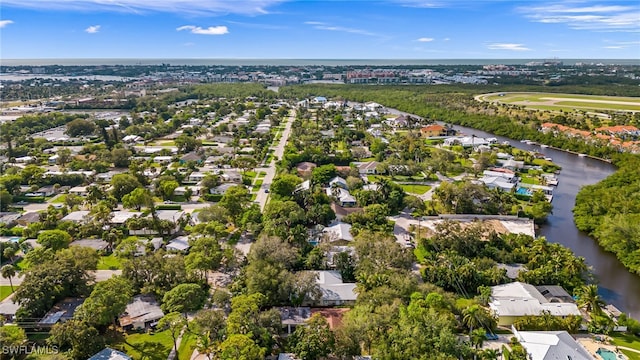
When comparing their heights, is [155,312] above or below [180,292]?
below

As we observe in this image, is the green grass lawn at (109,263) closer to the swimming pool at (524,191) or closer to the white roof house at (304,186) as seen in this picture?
the white roof house at (304,186)

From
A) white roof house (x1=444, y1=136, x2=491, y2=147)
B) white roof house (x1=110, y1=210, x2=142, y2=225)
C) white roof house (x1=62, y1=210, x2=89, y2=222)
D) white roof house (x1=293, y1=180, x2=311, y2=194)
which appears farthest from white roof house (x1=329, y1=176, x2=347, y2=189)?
white roof house (x1=444, y1=136, x2=491, y2=147)

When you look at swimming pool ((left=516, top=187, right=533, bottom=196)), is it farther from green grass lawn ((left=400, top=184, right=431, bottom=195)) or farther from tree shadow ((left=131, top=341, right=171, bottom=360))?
tree shadow ((left=131, top=341, right=171, bottom=360))

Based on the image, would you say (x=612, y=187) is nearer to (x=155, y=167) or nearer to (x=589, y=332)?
(x=589, y=332)

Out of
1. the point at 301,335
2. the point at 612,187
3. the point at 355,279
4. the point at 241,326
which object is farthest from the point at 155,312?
the point at 612,187

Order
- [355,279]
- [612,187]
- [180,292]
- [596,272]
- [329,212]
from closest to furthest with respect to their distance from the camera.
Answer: [180,292], [355,279], [596,272], [329,212], [612,187]

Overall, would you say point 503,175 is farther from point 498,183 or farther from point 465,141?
point 465,141
